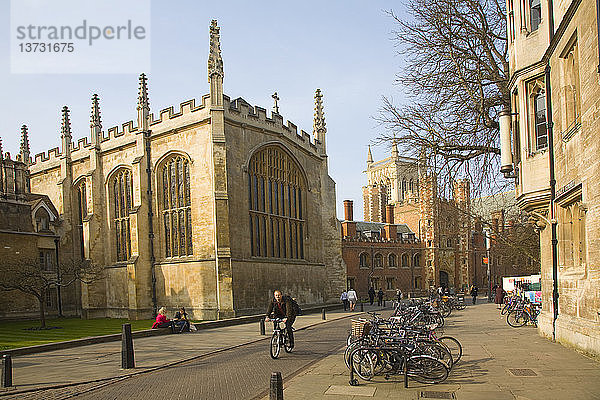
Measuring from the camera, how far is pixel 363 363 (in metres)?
9.74

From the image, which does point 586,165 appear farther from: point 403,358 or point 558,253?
point 403,358

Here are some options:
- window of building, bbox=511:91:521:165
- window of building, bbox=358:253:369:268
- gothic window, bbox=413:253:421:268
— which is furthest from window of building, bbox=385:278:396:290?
window of building, bbox=511:91:521:165

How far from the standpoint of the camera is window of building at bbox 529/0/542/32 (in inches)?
555

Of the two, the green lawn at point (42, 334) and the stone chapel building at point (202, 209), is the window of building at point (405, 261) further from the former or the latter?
the green lawn at point (42, 334)

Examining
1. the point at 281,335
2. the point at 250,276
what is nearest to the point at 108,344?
the point at 281,335

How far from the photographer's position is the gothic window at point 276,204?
30.3 m

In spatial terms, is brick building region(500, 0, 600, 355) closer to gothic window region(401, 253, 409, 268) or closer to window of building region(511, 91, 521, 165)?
window of building region(511, 91, 521, 165)

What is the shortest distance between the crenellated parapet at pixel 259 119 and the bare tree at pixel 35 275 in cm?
1186

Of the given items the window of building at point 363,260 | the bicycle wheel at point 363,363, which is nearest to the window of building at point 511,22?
the bicycle wheel at point 363,363

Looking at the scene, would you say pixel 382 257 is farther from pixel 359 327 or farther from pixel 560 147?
pixel 359 327

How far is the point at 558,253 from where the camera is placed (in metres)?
13.6

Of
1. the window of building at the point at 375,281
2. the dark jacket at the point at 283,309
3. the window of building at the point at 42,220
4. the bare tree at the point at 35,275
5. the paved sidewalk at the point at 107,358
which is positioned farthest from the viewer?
the window of building at the point at 375,281

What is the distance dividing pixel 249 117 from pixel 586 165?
69.6 ft

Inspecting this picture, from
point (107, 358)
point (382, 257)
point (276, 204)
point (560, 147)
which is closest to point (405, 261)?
point (382, 257)
